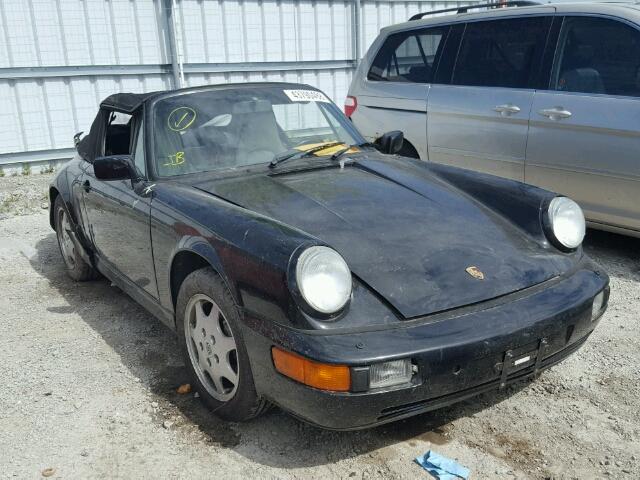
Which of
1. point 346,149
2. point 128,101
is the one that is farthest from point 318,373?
point 128,101

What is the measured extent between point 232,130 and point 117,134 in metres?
1.02

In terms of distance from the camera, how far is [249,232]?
2557 mm

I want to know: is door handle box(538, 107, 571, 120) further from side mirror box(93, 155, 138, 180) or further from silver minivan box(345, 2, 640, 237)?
side mirror box(93, 155, 138, 180)

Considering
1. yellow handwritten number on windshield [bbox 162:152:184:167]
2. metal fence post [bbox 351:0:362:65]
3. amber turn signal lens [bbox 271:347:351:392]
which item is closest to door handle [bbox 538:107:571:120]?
yellow handwritten number on windshield [bbox 162:152:184:167]

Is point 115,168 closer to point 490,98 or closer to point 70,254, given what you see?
point 70,254

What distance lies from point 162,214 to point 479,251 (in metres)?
1.54

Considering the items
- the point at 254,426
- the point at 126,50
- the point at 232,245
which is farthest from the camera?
the point at 126,50

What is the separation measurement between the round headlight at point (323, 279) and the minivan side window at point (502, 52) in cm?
337

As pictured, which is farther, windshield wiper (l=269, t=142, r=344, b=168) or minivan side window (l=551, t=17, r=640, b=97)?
minivan side window (l=551, t=17, r=640, b=97)

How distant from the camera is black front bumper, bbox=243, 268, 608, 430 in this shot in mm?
2240

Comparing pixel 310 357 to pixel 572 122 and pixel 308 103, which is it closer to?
pixel 308 103

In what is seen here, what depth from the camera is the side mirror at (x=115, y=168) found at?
3424mm

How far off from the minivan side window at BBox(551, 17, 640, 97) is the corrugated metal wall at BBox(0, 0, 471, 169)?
5.83 meters

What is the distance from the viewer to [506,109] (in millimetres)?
5082
